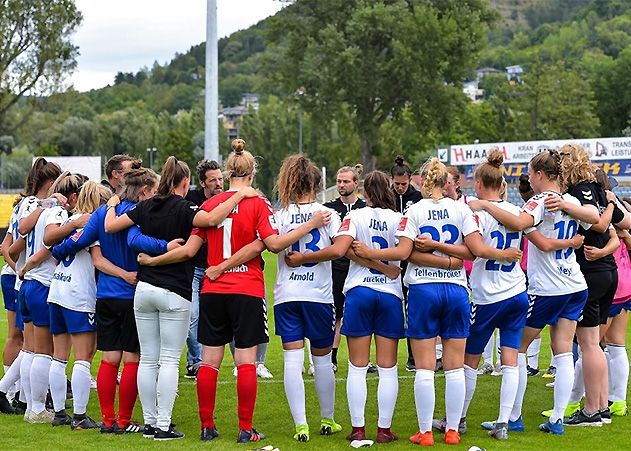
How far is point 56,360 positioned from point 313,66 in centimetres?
4422

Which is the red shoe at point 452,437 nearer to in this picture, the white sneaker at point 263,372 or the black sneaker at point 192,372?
the white sneaker at point 263,372

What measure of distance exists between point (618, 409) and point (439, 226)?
8.90ft

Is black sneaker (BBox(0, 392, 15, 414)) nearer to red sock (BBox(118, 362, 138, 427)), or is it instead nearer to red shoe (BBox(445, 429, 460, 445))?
red sock (BBox(118, 362, 138, 427))

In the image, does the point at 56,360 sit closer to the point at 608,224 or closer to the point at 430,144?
the point at 608,224

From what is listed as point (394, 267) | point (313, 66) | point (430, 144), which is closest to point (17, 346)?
point (394, 267)

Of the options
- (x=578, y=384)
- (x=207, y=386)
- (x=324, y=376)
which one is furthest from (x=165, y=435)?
(x=578, y=384)

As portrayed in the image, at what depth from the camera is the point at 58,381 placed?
8.07 metres

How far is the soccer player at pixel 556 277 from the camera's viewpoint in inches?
304

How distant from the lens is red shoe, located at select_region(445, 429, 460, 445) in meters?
7.42

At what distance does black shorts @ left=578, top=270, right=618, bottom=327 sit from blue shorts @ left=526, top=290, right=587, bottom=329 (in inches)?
9.4

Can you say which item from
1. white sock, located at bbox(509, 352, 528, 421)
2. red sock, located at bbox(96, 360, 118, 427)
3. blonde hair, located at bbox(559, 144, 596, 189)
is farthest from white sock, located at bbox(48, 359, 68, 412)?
blonde hair, located at bbox(559, 144, 596, 189)

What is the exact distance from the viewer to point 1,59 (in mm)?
50188

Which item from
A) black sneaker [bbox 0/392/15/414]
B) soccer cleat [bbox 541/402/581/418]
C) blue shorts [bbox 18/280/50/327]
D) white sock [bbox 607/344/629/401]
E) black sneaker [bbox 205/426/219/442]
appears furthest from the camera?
black sneaker [bbox 0/392/15/414]

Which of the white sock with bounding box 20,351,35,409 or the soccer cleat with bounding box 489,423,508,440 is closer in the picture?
the soccer cleat with bounding box 489,423,508,440
